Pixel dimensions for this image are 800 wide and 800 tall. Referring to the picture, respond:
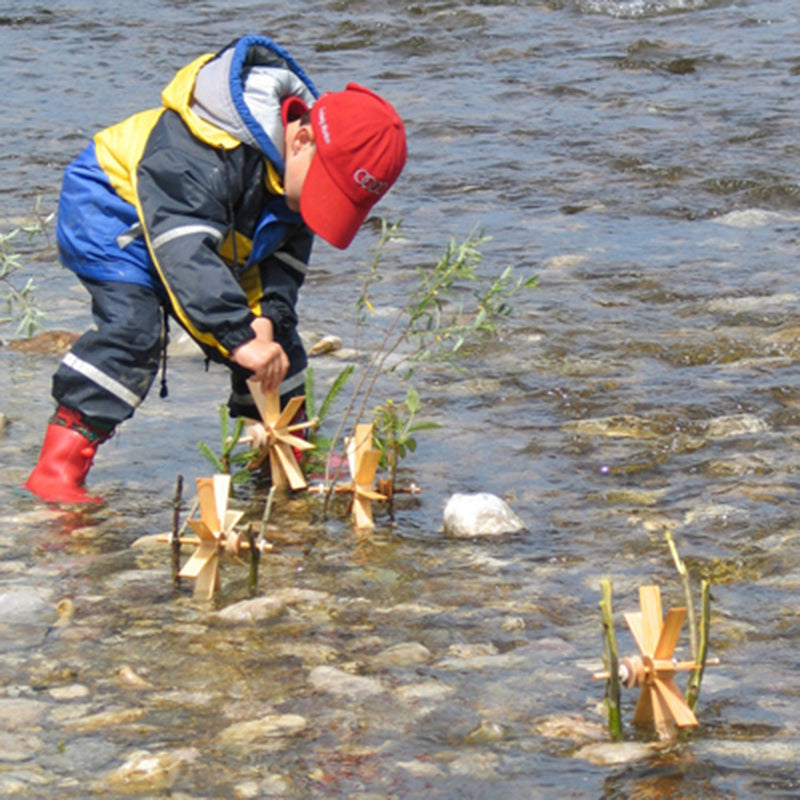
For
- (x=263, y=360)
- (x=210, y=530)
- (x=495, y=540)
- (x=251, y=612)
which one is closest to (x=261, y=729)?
(x=251, y=612)

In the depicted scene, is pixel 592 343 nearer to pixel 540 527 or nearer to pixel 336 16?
pixel 540 527

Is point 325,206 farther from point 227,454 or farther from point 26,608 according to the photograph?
point 26,608

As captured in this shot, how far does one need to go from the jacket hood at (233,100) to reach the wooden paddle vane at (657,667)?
1881 millimetres

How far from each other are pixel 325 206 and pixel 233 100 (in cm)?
37

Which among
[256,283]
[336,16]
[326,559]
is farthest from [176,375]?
[336,16]

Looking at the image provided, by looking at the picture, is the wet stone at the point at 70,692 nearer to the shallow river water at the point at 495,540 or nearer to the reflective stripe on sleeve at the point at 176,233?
the shallow river water at the point at 495,540

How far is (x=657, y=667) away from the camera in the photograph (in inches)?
91.4

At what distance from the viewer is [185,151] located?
3.72m

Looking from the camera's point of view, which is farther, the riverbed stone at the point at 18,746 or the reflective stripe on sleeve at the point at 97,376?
the reflective stripe on sleeve at the point at 97,376

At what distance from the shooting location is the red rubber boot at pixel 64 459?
3.80 metres

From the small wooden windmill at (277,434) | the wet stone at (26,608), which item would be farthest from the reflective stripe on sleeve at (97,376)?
the wet stone at (26,608)

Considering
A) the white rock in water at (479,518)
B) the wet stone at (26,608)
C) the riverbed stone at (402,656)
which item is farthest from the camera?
the white rock in water at (479,518)

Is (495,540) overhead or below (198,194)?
below

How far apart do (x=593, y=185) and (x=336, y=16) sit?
18.1 feet
